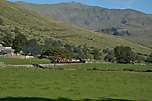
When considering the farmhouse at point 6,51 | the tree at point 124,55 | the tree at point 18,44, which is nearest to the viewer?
the farmhouse at point 6,51

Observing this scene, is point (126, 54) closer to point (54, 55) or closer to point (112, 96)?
point (54, 55)

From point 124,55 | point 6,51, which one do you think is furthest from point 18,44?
point 124,55

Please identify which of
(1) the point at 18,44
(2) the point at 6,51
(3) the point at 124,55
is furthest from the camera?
(1) the point at 18,44

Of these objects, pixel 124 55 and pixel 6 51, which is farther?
pixel 124 55

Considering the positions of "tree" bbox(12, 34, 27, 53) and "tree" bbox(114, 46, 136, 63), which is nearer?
"tree" bbox(114, 46, 136, 63)

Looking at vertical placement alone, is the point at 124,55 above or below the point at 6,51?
below

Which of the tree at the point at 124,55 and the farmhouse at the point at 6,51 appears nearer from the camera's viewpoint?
the farmhouse at the point at 6,51

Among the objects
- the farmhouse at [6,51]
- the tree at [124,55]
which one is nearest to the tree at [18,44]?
the farmhouse at [6,51]

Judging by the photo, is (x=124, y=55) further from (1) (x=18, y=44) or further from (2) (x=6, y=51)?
(2) (x=6, y=51)

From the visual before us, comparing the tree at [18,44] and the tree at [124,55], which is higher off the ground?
the tree at [18,44]

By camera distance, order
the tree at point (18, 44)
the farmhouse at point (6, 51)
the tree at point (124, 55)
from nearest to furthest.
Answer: the farmhouse at point (6, 51) → the tree at point (124, 55) → the tree at point (18, 44)

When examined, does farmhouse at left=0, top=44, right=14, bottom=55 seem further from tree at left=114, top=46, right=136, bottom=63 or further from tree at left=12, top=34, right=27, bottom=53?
tree at left=114, top=46, right=136, bottom=63

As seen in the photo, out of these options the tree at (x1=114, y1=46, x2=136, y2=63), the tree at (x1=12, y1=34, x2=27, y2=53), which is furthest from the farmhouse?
the tree at (x1=114, y1=46, x2=136, y2=63)

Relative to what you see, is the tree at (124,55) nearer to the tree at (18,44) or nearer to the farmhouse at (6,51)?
the tree at (18,44)
